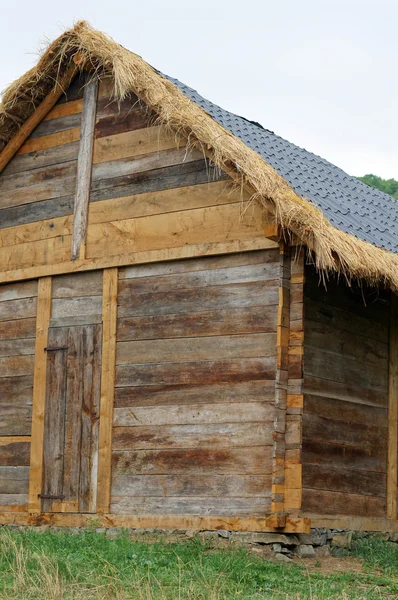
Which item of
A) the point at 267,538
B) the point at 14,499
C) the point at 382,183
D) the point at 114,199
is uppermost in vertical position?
the point at 382,183

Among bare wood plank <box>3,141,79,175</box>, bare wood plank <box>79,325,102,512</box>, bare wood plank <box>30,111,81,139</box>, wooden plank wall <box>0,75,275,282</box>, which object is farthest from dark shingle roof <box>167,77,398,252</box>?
bare wood plank <box>79,325,102,512</box>

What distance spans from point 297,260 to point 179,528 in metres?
A: 2.88

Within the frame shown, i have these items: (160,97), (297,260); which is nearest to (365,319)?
(297,260)

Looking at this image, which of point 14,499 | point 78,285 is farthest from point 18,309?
point 14,499

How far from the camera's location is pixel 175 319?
11.3 meters

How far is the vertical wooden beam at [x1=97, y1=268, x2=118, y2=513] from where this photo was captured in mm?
11430

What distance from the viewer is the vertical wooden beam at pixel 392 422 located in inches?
468

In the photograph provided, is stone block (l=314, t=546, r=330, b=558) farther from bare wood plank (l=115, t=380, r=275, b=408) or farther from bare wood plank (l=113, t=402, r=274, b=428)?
bare wood plank (l=115, t=380, r=275, b=408)

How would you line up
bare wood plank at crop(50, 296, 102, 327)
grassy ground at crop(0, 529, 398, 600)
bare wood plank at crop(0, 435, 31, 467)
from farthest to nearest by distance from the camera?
bare wood plank at crop(0, 435, 31, 467), bare wood plank at crop(50, 296, 102, 327), grassy ground at crop(0, 529, 398, 600)

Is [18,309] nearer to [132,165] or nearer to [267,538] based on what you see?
[132,165]

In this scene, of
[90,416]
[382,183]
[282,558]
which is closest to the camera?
[282,558]

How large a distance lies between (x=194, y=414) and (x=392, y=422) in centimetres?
246

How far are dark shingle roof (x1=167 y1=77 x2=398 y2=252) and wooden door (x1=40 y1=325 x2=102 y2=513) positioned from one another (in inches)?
111

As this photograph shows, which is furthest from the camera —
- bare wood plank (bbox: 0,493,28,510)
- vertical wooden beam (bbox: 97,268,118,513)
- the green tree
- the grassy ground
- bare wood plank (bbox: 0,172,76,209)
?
the green tree
